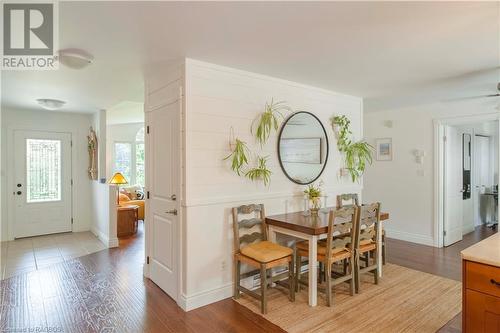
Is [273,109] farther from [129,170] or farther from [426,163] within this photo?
[129,170]

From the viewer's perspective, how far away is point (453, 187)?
5031 millimetres

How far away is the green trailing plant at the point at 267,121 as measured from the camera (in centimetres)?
330

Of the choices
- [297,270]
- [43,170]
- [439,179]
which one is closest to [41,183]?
[43,170]

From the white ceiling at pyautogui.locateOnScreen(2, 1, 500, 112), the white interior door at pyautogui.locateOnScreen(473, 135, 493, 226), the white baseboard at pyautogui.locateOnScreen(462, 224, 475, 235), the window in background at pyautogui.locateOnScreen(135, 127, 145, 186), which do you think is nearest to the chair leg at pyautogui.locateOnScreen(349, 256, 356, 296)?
the white ceiling at pyautogui.locateOnScreen(2, 1, 500, 112)

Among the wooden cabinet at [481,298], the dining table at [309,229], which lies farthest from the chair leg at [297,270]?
the wooden cabinet at [481,298]

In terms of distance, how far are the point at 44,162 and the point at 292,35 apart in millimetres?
5517

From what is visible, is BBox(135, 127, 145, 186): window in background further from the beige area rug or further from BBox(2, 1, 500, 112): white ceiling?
the beige area rug

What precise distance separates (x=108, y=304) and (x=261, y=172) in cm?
203

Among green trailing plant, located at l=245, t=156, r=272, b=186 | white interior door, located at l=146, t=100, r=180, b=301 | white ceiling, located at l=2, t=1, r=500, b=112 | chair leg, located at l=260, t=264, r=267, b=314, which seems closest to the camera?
white ceiling, located at l=2, t=1, r=500, b=112

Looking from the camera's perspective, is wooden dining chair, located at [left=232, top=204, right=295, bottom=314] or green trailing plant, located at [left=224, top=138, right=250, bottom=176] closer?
wooden dining chair, located at [left=232, top=204, right=295, bottom=314]

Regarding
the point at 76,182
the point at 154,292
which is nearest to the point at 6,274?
the point at 154,292

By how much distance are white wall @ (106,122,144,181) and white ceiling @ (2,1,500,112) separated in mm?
4877

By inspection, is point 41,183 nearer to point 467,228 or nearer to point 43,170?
point 43,170

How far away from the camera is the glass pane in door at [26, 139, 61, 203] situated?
548 cm
